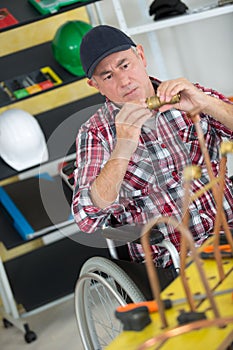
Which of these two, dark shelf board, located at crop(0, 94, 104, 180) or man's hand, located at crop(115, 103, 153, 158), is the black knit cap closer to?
man's hand, located at crop(115, 103, 153, 158)

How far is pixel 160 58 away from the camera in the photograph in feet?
13.5

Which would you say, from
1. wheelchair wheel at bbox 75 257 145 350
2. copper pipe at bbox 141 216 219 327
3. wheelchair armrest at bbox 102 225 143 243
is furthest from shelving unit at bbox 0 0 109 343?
copper pipe at bbox 141 216 219 327

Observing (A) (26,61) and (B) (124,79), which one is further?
(A) (26,61)

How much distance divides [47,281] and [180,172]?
1479 mm

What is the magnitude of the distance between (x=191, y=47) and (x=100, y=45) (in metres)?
1.71

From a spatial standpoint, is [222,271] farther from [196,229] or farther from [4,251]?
[4,251]

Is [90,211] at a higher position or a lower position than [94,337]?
higher

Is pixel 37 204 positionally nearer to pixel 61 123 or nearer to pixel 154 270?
pixel 61 123

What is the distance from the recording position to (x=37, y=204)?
152 inches

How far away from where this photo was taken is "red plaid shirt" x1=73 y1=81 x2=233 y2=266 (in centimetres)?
251

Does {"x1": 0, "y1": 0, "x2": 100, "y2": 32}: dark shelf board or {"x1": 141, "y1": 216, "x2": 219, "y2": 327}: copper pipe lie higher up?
{"x1": 0, "y1": 0, "x2": 100, "y2": 32}: dark shelf board

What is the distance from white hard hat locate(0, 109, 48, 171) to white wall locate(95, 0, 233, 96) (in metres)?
0.83

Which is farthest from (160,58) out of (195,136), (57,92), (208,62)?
(195,136)

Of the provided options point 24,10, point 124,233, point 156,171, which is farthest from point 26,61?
point 124,233
